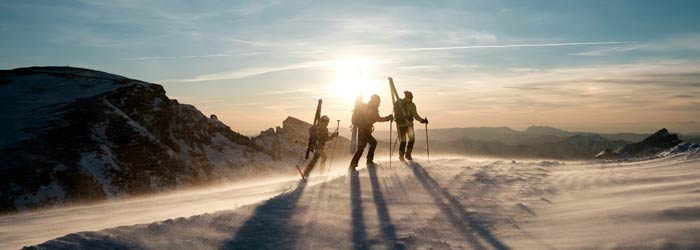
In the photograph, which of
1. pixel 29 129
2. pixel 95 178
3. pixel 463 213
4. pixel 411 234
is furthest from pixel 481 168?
pixel 29 129

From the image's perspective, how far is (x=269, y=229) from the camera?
18.1 ft

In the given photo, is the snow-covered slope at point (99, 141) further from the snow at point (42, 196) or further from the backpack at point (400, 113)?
the backpack at point (400, 113)

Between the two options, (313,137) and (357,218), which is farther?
(313,137)

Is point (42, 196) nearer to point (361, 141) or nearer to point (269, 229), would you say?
point (361, 141)

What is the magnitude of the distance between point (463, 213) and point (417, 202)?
3.23 ft

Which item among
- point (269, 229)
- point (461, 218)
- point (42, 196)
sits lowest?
point (42, 196)

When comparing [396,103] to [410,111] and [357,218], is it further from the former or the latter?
[357,218]

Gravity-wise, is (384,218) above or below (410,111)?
below

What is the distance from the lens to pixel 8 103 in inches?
964

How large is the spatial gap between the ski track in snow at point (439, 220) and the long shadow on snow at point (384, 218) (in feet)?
0.04

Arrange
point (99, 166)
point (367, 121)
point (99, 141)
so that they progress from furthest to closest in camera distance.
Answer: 1. point (99, 141)
2. point (99, 166)
3. point (367, 121)

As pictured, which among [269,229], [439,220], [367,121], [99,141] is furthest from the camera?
[99,141]

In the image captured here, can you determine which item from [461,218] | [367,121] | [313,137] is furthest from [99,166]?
[461,218]

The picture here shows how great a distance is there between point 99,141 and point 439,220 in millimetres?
21511
